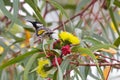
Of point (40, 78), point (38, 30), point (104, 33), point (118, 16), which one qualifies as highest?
point (118, 16)

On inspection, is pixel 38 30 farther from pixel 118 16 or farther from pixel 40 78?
pixel 118 16

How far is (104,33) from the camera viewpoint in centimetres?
124

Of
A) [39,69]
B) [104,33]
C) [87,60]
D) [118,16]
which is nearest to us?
[39,69]

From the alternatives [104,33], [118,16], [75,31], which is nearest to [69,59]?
[75,31]

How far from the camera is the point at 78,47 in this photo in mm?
725

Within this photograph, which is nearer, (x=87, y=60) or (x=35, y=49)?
(x=35, y=49)

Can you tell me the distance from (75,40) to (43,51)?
8cm

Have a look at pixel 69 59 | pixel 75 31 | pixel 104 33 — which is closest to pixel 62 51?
pixel 69 59

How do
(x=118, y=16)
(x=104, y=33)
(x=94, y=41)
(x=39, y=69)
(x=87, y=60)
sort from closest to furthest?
(x=39, y=69) < (x=94, y=41) < (x=87, y=60) < (x=104, y=33) < (x=118, y=16)

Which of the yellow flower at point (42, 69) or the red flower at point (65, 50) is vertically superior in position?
the red flower at point (65, 50)

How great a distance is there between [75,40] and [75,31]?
26 centimetres

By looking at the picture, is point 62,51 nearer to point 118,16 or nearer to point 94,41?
point 94,41

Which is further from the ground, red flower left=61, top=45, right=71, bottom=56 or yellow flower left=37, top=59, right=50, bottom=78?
red flower left=61, top=45, right=71, bottom=56

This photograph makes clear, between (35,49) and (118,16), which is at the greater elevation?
(118,16)
